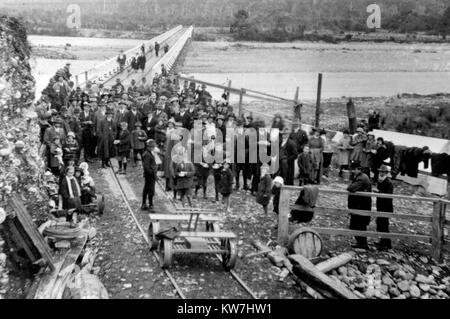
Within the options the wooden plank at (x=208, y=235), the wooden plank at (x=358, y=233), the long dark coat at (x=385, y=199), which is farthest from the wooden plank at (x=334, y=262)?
the wooden plank at (x=208, y=235)

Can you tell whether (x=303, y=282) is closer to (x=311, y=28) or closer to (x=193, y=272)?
(x=193, y=272)

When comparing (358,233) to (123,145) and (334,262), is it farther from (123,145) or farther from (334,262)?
(123,145)

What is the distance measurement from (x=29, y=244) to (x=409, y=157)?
38.3 feet

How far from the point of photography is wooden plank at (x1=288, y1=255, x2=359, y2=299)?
8.30 meters

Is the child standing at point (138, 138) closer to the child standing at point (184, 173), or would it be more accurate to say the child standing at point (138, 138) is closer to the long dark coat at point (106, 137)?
the long dark coat at point (106, 137)

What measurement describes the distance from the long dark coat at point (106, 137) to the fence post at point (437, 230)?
905 cm

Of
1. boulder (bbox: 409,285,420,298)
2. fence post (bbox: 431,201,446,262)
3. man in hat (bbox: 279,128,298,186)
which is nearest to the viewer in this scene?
boulder (bbox: 409,285,420,298)

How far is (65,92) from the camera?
17625 millimetres

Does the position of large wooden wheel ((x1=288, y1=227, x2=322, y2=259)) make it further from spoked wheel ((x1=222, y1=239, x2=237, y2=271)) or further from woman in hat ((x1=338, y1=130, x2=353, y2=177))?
woman in hat ((x1=338, y1=130, x2=353, y2=177))

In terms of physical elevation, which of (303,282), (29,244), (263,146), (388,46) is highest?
(388,46)

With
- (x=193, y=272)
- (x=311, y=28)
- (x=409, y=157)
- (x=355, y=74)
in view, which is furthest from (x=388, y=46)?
(x=193, y=272)

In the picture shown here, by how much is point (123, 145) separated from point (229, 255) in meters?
6.77

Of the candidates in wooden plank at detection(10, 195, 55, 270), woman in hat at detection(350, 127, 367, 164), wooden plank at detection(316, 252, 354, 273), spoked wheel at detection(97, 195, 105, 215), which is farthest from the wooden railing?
woman in hat at detection(350, 127, 367, 164)

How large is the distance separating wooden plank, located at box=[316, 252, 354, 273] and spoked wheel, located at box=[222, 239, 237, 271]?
5.77 ft
